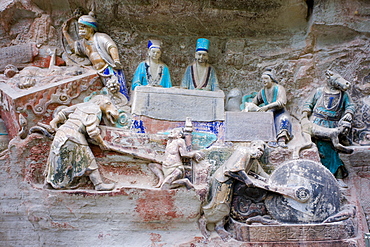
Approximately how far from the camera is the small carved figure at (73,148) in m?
5.59

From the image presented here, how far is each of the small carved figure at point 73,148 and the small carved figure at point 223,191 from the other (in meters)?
1.30

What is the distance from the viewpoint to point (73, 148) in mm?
5691

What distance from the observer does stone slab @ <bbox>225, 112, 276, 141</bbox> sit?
629 cm

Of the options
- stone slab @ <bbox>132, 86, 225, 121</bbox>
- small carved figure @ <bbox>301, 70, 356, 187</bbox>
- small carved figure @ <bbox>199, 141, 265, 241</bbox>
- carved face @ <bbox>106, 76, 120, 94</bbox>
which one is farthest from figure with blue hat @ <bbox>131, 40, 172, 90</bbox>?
small carved figure @ <bbox>301, 70, 356, 187</bbox>

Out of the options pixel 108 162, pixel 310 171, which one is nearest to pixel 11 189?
pixel 108 162

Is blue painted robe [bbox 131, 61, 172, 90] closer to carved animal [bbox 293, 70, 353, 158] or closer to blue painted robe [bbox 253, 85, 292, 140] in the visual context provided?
blue painted robe [bbox 253, 85, 292, 140]

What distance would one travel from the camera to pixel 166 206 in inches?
219

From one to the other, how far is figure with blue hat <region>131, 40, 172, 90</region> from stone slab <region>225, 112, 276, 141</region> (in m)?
1.34

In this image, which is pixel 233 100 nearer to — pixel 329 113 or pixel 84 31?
pixel 329 113

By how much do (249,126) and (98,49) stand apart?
275 centimetres

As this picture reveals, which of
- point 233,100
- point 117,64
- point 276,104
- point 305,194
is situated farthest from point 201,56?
point 305,194

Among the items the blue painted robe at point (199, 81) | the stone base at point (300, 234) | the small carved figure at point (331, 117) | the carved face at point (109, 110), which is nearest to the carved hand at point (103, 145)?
the carved face at point (109, 110)

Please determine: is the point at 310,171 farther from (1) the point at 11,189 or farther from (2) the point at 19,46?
(2) the point at 19,46

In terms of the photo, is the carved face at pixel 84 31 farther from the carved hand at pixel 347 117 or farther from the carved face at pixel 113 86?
the carved hand at pixel 347 117
